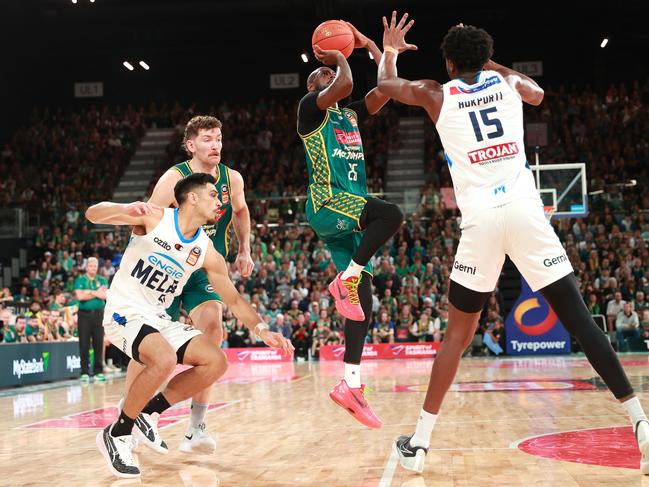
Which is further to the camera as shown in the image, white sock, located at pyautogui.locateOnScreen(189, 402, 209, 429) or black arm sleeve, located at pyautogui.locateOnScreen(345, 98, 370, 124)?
black arm sleeve, located at pyautogui.locateOnScreen(345, 98, 370, 124)

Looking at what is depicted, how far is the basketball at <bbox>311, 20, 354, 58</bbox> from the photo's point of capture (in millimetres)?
5711

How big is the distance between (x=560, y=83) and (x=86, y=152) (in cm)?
1773

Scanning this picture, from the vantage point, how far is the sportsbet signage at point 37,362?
12.0m

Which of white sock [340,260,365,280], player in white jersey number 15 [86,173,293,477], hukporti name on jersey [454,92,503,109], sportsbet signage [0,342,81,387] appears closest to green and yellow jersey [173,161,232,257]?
player in white jersey number 15 [86,173,293,477]

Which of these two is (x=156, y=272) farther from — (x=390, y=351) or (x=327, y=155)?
(x=390, y=351)

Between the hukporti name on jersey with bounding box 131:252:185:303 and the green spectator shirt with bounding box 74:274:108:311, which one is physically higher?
the hukporti name on jersey with bounding box 131:252:185:303

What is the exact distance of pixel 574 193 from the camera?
59.6 ft

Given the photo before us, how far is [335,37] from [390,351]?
45.4ft

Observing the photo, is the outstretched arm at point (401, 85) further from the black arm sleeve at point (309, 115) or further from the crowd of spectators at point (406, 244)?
the crowd of spectators at point (406, 244)

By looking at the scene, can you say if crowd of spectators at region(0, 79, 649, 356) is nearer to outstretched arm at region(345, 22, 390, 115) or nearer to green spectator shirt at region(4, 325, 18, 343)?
green spectator shirt at region(4, 325, 18, 343)


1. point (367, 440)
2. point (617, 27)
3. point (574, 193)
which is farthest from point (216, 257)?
point (617, 27)

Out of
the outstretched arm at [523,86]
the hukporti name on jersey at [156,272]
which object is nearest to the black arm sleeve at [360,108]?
the outstretched arm at [523,86]

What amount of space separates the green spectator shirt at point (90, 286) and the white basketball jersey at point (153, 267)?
8504 millimetres

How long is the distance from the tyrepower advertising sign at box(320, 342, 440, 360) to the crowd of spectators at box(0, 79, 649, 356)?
308mm
